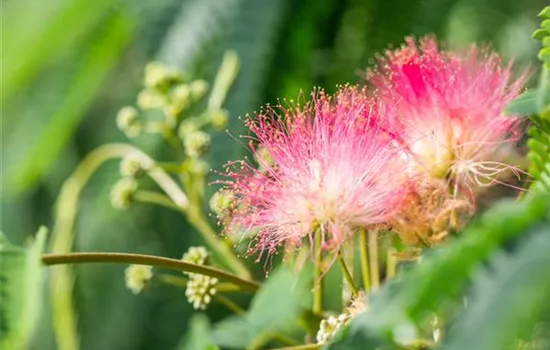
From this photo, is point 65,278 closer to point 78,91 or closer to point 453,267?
point 78,91

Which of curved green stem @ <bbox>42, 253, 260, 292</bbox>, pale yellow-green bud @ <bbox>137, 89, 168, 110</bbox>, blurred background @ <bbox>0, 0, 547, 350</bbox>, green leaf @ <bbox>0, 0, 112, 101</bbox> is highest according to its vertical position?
green leaf @ <bbox>0, 0, 112, 101</bbox>

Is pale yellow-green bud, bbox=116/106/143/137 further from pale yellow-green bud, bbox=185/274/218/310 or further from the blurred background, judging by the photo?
pale yellow-green bud, bbox=185/274/218/310

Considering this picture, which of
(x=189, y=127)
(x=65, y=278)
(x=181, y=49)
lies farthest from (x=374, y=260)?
(x=181, y=49)

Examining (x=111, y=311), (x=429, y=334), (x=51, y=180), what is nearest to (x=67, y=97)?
(x=51, y=180)

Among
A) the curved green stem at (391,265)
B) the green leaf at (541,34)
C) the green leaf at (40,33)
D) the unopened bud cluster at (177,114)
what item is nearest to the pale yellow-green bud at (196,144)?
the unopened bud cluster at (177,114)

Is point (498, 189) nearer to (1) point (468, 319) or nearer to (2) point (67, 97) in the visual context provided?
(1) point (468, 319)

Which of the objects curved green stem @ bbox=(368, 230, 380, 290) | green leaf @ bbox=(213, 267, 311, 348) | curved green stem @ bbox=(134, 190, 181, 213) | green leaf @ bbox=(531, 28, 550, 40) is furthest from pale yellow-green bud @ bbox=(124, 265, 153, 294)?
green leaf @ bbox=(531, 28, 550, 40)
